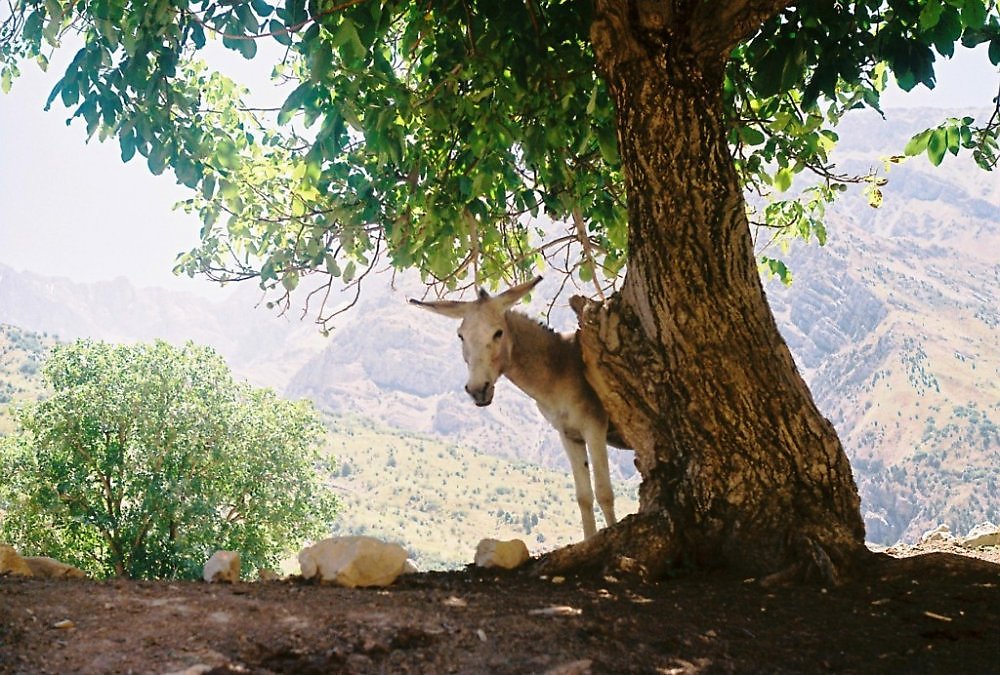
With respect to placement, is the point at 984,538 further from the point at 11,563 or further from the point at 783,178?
the point at 11,563

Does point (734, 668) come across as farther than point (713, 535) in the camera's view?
No

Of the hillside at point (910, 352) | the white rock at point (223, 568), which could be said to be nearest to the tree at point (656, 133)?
the white rock at point (223, 568)

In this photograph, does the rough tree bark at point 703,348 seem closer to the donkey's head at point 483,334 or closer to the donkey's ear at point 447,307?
the donkey's head at point 483,334

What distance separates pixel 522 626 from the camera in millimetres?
3523

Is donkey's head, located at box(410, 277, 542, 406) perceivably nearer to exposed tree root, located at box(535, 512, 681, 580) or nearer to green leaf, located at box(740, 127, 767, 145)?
exposed tree root, located at box(535, 512, 681, 580)

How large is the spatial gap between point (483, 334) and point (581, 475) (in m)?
1.51

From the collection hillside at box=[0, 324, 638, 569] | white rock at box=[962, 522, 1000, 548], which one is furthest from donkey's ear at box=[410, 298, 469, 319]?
hillside at box=[0, 324, 638, 569]

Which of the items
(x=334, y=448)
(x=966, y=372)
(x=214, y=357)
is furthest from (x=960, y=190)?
(x=214, y=357)

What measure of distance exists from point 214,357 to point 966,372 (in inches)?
2999

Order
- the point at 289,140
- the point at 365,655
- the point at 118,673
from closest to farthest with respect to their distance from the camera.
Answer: the point at 118,673
the point at 365,655
the point at 289,140

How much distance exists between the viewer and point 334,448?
203 feet

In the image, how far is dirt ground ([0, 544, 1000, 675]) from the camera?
3023 mm

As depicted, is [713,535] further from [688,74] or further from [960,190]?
[960,190]

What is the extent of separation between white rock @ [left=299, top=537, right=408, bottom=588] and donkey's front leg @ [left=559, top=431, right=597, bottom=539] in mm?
2079
